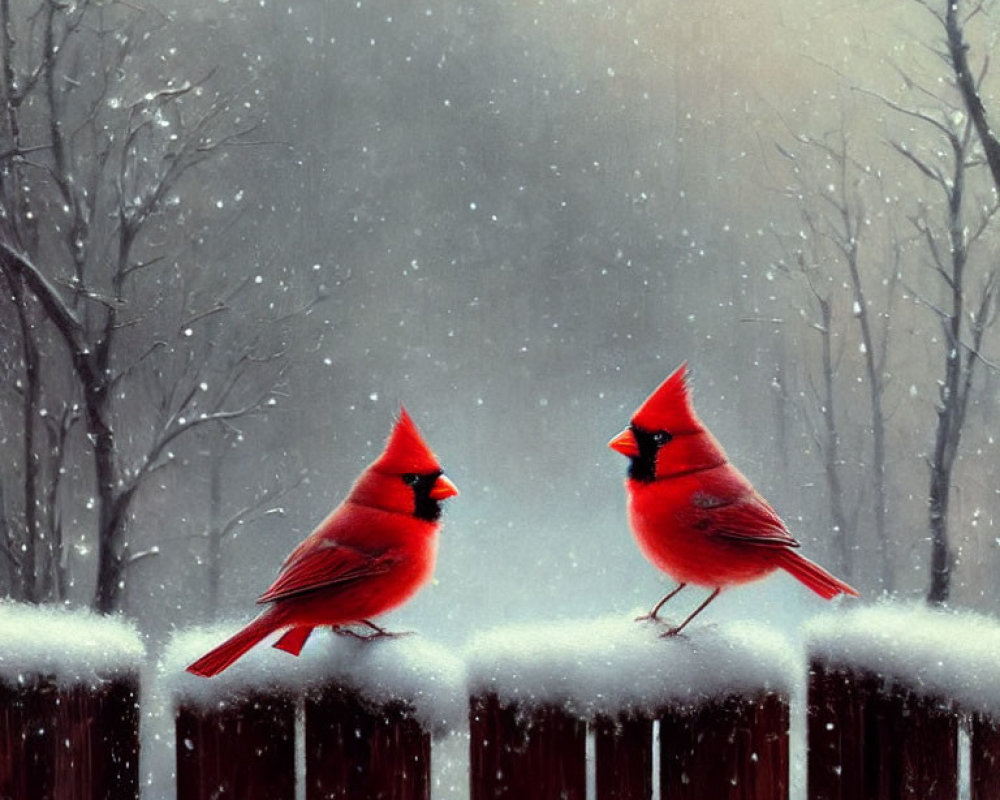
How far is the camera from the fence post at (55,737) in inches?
35.4

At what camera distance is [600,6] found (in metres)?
1.43

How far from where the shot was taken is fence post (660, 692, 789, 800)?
859 millimetres

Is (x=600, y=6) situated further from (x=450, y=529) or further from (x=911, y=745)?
(x=911, y=745)

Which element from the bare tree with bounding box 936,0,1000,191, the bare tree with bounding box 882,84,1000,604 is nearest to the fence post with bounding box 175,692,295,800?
the bare tree with bounding box 882,84,1000,604

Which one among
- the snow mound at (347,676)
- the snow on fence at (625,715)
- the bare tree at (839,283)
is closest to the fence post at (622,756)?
the snow on fence at (625,715)

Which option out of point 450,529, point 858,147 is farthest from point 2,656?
point 858,147

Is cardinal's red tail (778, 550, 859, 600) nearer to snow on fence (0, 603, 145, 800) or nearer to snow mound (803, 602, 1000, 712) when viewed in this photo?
snow mound (803, 602, 1000, 712)

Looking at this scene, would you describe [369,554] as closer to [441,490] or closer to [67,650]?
[441,490]

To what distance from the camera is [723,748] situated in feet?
2.84

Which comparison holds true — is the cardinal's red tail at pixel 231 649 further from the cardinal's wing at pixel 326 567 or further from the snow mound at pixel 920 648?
the snow mound at pixel 920 648

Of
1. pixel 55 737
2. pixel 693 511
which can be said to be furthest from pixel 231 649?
pixel 693 511

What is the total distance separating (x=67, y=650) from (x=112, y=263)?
74cm

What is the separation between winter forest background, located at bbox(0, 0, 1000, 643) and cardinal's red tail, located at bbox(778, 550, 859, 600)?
0.36 metres

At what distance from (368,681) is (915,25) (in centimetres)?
123
